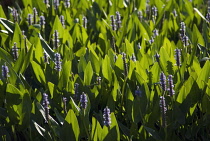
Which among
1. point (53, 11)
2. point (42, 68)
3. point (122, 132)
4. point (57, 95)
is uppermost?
point (53, 11)

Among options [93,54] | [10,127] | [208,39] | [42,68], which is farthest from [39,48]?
[208,39]

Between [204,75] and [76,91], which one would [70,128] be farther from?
[204,75]

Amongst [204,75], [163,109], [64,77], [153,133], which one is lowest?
[153,133]

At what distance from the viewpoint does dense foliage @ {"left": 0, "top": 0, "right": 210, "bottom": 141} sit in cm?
271

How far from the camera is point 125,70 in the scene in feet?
10.0

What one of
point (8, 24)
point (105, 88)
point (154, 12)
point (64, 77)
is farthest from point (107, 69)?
point (154, 12)

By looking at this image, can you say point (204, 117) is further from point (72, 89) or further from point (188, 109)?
point (72, 89)

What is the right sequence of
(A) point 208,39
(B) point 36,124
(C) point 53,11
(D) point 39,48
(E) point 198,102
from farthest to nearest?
(C) point 53,11 → (A) point 208,39 → (D) point 39,48 → (E) point 198,102 → (B) point 36,124

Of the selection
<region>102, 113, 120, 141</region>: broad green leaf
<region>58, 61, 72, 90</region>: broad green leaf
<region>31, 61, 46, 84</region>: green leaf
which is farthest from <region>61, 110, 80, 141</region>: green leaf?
<region>31, 61, 46, 84</region>: green leaf

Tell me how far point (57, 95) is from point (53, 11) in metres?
1.70

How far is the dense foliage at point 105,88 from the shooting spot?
8.89ft

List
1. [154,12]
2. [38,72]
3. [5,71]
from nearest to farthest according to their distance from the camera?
[5,71] → [38,72] → [154,12]

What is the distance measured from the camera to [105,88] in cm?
317

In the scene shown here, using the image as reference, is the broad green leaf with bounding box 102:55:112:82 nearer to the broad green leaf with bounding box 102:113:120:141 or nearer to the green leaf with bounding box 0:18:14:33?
the broad green leaf with bounding box 102:113:120:141
